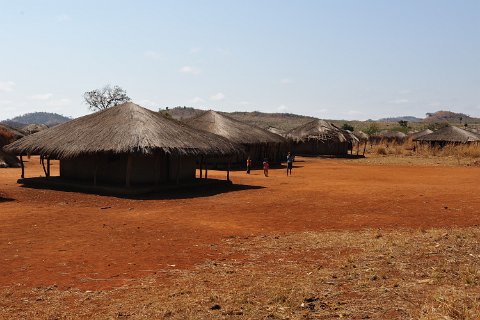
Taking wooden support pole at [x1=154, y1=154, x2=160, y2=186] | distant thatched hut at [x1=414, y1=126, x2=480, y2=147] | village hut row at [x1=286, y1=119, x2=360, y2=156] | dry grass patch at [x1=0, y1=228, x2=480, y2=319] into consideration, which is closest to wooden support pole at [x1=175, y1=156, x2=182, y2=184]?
wooden support pole at [x1=154, y1=154, x2=160, y2=186]

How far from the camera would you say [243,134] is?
35656 millimetres

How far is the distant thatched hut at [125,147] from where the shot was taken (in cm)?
2008

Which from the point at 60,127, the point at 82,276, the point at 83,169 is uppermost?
the point at 60,127

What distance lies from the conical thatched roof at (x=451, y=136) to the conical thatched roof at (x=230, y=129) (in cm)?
2240

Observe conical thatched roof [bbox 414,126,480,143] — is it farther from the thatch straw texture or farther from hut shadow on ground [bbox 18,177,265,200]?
hut shadow on ground [bbox 18,177,265,200]

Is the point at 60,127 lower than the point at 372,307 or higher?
higher

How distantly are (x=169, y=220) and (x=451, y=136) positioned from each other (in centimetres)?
4503

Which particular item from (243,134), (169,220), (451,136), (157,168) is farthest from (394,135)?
(169,220)

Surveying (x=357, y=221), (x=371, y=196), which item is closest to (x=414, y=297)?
(x=357, y=221)

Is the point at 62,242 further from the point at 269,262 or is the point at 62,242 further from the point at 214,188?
the point at 214,188

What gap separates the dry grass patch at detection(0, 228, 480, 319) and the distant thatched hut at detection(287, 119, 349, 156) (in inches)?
1584

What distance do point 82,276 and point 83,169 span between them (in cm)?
1468

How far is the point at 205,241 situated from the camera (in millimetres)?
11305

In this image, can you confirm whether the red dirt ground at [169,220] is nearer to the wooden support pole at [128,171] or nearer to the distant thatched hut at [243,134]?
the wooden support pole at [128,171]
